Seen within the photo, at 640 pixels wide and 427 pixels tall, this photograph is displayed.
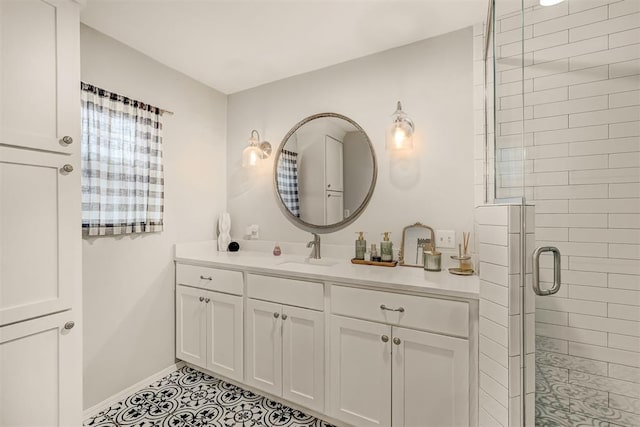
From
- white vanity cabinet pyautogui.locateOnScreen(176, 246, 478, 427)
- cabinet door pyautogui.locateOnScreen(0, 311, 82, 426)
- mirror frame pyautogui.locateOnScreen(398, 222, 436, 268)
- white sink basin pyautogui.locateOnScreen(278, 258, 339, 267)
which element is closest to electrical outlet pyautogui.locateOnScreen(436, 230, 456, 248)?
mirror frame pyautogui.locateOnScreen(398, 222, 436, 268)

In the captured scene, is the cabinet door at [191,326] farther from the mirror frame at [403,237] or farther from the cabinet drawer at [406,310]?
the mirror frame at [403,237]

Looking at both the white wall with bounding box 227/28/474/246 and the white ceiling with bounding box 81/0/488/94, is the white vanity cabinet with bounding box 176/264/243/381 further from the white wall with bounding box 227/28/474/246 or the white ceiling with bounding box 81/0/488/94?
the white ceiling with bounding box 81/0/488/94

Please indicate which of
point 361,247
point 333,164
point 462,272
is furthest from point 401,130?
point 462,272

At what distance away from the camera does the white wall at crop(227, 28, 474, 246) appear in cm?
188

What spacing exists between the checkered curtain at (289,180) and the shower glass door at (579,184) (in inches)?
59.9

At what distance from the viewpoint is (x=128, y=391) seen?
6.68 ft

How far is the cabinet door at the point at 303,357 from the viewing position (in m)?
1.73

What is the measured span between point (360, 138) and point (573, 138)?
4.05 feet

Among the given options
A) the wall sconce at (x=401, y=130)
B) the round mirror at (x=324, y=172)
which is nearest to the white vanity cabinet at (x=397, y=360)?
the round mirror at (x=324, y=172)

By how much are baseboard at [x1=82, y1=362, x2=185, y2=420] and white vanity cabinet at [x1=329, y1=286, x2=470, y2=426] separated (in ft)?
4.52

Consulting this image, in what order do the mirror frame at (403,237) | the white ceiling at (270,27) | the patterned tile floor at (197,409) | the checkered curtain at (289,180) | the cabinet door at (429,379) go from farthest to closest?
the checkered curtain at (289,180) → the mirror frame at (403,237) → the patterned tile floor at (197,409) → the white ceiling at (270,27) → the cabinet door at (429,379)

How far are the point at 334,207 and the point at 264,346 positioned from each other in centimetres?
108

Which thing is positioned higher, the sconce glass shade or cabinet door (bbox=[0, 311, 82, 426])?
the sconce glass shade

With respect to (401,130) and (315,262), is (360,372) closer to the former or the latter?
(315,262)
